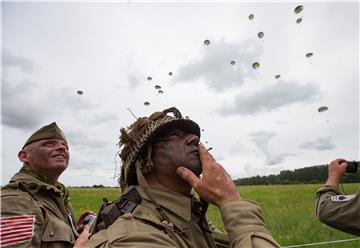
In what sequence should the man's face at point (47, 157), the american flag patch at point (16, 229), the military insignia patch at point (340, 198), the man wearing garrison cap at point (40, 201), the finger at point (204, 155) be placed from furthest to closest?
the man's face at point (47, 157) < the military insignia patch at point (340, 198) < the man wearing garrison cap at point (40, 201) < the american flag patch at point (16, 229) < the finger at point (204, 155)

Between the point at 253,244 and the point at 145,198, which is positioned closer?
the point at 253,244

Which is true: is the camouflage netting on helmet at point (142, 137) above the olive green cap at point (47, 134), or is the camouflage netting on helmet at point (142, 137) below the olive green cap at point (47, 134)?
below

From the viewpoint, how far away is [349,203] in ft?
10.8

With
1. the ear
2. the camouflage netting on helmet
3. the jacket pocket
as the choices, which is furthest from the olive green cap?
the camouflage netting on helmet

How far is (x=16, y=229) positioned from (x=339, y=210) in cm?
289

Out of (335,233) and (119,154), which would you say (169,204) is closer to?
(119,154)

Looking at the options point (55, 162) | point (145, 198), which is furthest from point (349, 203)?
point (55, 162)

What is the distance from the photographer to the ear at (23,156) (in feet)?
14.3

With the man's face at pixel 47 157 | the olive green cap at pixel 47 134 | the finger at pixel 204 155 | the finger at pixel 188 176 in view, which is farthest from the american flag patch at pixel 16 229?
the finger at pixel 204 155

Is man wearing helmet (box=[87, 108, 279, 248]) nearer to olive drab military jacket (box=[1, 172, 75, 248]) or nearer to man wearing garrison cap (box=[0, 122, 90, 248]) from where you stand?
man wearing garrison cap (box=[0, 122, 90, 248])

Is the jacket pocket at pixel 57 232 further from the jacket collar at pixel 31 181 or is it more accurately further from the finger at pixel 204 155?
the finger at pixel 204 155

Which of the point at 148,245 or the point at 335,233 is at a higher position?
the point at 335,233

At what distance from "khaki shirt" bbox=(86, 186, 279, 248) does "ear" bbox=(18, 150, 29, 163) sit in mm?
2616

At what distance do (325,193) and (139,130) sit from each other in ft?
7.13
